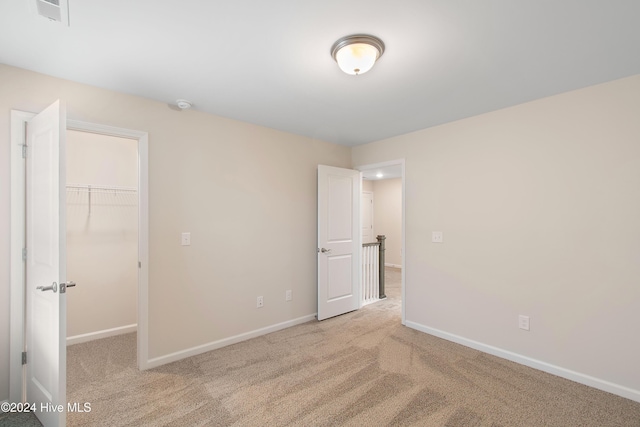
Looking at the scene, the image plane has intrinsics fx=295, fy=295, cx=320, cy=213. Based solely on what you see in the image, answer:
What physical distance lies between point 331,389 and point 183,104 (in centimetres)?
268

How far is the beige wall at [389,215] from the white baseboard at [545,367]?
432 cm

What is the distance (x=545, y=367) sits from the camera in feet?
8.33

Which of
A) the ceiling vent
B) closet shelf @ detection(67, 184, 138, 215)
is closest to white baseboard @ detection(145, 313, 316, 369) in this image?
closet shelf @ detection(67, 184, 138, 215)

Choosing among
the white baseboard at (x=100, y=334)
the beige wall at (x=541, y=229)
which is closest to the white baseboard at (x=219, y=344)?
the white baseboard at (x=100, y=334)

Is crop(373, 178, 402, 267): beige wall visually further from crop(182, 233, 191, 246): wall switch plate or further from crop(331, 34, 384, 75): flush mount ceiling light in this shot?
crop(331, 34, 384, 75): flush mount ceiling light

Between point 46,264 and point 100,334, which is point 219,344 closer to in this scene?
point 100,334

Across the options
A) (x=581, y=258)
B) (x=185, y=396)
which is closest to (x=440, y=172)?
(x=581, y=258)

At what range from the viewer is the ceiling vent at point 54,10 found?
4.75 ft

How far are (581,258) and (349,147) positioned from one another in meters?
2.93

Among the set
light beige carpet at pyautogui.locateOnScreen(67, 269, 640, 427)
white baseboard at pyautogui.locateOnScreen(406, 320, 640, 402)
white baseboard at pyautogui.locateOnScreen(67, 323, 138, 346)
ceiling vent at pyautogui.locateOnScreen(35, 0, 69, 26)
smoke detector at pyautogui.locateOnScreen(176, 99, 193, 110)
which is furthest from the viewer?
white baseboard at pyautogui.locateOnScreen(67, 323, 138, 346)

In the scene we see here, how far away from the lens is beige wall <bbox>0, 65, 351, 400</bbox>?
223 cm

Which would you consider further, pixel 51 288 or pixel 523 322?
pixel 523 322

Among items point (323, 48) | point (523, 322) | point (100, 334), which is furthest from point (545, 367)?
point (100, 334)

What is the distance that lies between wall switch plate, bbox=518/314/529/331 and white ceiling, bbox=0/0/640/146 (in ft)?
6.44
